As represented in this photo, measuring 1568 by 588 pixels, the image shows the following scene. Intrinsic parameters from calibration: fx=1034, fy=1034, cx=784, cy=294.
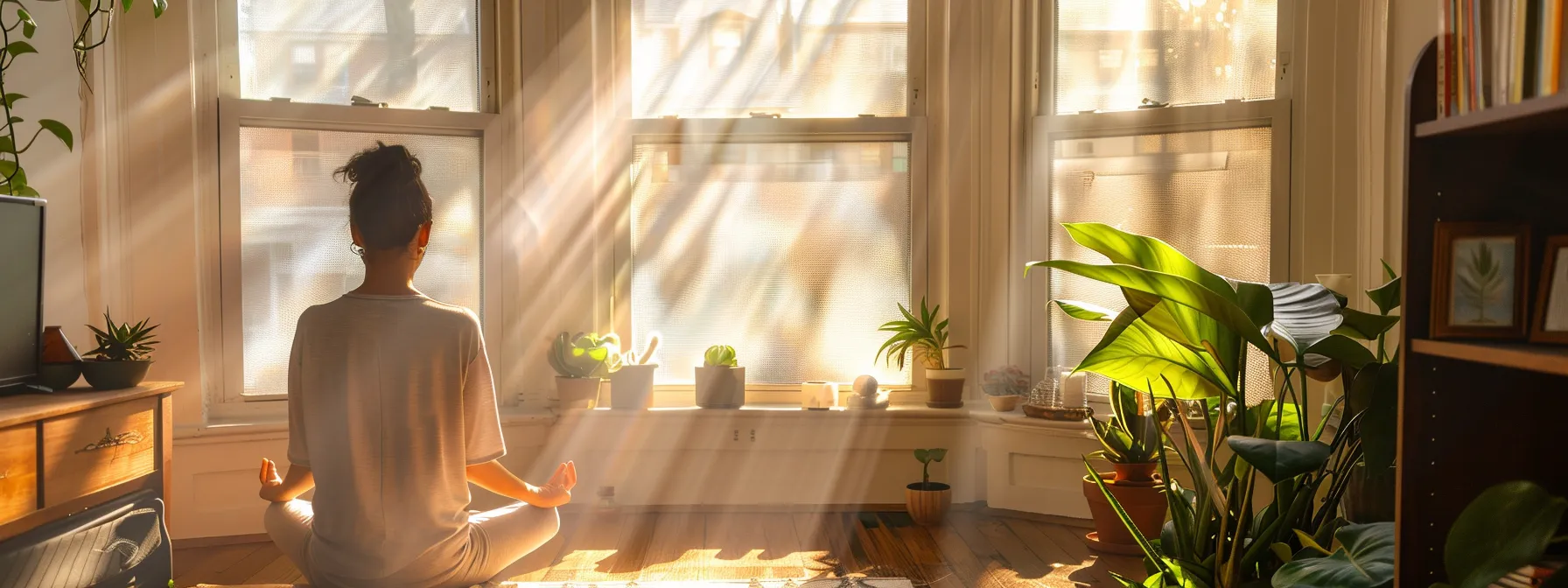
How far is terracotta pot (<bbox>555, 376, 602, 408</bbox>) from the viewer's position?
4168 millimetres

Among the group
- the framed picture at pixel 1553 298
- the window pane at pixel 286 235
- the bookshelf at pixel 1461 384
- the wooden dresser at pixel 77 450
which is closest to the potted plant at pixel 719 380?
the window pane at pixel 286 235

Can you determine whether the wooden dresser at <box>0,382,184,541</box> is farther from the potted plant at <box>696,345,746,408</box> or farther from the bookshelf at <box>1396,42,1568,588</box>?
the bookshelf at <box>1396,42,1568,588</box>

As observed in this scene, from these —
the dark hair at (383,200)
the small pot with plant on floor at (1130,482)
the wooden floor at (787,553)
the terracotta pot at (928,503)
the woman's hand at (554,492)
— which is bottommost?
the wooden floor at (787,553)

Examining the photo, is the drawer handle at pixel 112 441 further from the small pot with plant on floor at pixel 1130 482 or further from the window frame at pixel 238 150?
the small pot with plant on floor at pixel 1130 482

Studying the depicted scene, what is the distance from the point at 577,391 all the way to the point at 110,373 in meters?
1.71

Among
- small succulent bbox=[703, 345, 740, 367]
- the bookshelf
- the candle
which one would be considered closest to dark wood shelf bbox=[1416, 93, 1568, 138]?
the bookshelf

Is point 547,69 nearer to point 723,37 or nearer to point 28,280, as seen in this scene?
point 723,37

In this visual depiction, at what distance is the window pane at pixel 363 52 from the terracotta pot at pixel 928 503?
2.41 meters

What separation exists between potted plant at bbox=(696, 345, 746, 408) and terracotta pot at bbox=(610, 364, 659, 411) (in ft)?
0.75

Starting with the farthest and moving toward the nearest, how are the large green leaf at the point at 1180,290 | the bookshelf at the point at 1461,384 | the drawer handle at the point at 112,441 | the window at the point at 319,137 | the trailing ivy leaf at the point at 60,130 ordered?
the window at the point at 319,137, the trailing ivy leaf at the point at 60,130, the drawer handle at the point at 112,441, the large green leaf at the point at 1180,290, the bookshelf at the point at 1461,384

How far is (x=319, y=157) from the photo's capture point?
4.10 m

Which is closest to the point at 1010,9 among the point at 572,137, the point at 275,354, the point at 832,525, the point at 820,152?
the point at 820,152

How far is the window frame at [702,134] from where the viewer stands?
14.5 feet

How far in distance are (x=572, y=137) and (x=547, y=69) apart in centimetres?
30
